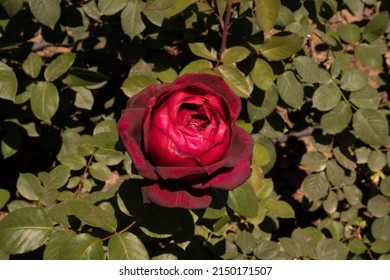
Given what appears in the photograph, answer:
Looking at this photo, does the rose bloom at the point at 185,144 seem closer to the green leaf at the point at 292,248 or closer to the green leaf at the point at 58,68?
the green leaf at the point at 58,68

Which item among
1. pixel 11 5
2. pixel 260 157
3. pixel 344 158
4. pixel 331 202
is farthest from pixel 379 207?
pixel 11 5

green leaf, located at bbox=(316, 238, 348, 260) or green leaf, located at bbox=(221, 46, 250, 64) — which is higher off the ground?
green leaf, located at bbox=(221, 46, 250, 64)

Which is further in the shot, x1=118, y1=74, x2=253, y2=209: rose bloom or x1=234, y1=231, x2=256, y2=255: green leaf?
x1=234, y1=231, x2=256, y2=255: green leaf

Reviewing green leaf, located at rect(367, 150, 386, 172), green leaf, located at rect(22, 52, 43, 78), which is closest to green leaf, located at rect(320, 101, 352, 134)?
green leaf, located at rect(367, 150, 386, 172)

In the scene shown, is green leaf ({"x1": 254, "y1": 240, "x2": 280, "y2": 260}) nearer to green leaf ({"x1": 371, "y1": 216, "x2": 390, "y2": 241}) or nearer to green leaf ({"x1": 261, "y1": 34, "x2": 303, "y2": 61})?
green leaf ({"x1": 371, "y1": 216, "x2": 390, "y2": 241})

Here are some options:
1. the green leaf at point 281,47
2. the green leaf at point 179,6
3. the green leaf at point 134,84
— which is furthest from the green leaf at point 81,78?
the green leaf at point 281,47
